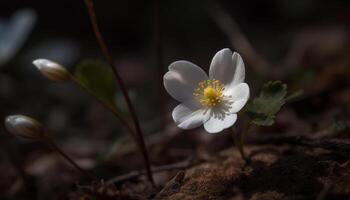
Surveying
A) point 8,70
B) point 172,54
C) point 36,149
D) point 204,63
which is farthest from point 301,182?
point 8,70

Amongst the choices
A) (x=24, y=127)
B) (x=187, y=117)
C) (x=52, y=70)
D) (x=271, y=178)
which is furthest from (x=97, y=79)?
(x=271, y=178)

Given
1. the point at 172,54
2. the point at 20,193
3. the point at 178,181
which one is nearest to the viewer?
the point at 178,181

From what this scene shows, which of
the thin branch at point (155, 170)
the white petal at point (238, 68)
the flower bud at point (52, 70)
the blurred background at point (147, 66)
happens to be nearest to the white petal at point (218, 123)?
the white petal at point (238, 68)

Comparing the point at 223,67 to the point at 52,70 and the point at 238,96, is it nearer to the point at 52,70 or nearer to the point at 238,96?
the point at 238,96

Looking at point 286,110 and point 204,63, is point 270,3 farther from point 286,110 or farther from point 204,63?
point 286,110

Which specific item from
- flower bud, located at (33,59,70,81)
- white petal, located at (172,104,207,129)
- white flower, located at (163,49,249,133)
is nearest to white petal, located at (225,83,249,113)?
white flower, located at (163,49,249,133)

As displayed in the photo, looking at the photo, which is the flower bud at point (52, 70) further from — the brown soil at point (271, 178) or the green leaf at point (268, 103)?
the green leaf at point (268, 103)

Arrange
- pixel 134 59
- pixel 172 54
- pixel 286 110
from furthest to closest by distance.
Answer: pixel 134 59 → pixel 172 54 → pixel 286 110
